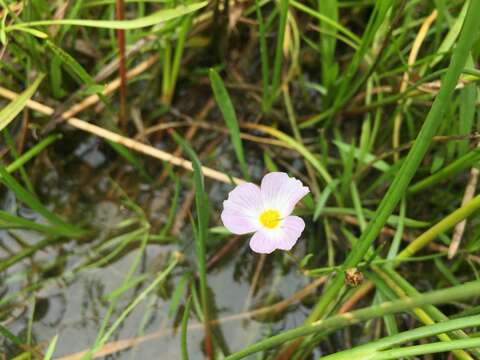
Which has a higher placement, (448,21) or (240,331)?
(448,21)

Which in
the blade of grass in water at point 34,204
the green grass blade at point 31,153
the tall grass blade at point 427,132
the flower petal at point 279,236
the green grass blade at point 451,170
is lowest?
the tall grass blade at point 427,132

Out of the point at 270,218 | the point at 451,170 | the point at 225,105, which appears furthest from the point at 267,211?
the point at 451,170

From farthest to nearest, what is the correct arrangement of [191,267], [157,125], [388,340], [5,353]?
[157,125]
[191,267]
[5,353]
[388,340]

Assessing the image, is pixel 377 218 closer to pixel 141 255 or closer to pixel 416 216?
pixel 416 216

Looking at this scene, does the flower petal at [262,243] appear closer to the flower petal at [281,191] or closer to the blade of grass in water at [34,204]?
the flower petal at [281,191]

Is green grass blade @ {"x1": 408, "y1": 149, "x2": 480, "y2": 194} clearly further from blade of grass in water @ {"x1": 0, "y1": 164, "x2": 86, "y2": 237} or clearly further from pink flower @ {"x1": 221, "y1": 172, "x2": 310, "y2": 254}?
blade of grass in water @ {"x1": 0, "y1": 164, "x2": 86, "y2": 237}

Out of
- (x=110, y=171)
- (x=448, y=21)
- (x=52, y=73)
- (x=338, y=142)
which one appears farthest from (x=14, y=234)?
(x=448, y=21)

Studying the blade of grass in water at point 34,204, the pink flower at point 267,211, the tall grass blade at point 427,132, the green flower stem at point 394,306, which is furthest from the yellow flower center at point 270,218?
the blade of grass in water at point 34,204
